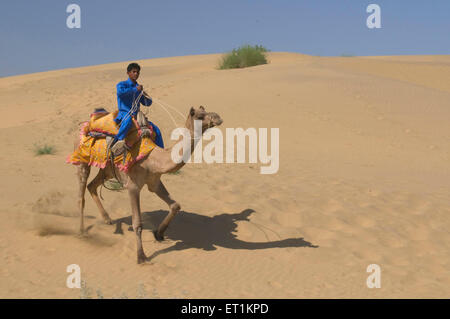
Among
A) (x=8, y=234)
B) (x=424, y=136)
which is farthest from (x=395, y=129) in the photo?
(x=8, y=234)

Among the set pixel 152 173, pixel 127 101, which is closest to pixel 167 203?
pixel 152 173

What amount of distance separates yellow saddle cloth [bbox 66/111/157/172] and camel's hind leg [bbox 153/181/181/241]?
629 mm

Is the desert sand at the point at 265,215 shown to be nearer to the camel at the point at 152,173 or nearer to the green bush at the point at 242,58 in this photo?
the camel at the point at 152,173

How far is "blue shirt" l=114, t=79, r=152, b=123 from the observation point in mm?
6410

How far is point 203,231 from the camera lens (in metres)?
7.39

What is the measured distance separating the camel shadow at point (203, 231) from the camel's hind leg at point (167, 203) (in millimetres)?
251

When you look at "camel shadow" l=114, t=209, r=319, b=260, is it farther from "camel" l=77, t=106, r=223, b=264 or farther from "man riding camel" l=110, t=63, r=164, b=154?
"man riding camel" l=110, t=63, r=164, b=154

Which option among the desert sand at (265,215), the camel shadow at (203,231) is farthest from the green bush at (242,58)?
the camel shadow at (203,231)

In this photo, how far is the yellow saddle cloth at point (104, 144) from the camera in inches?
248

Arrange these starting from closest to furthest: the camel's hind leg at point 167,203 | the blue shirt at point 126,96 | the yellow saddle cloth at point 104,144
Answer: the yellow saddle cloth at point 104,144 → the blue shirt at point 126,96 → the camel's hind leg at point 167,203

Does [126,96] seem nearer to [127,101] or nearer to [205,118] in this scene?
[127,101]

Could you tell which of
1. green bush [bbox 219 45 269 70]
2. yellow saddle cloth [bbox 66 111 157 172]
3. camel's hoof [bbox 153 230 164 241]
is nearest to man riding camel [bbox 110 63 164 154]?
yellow saddle cloth [bbox 66 111 157 172]

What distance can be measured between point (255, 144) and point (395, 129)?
17.1ft

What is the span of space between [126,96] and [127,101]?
3.2 inches
